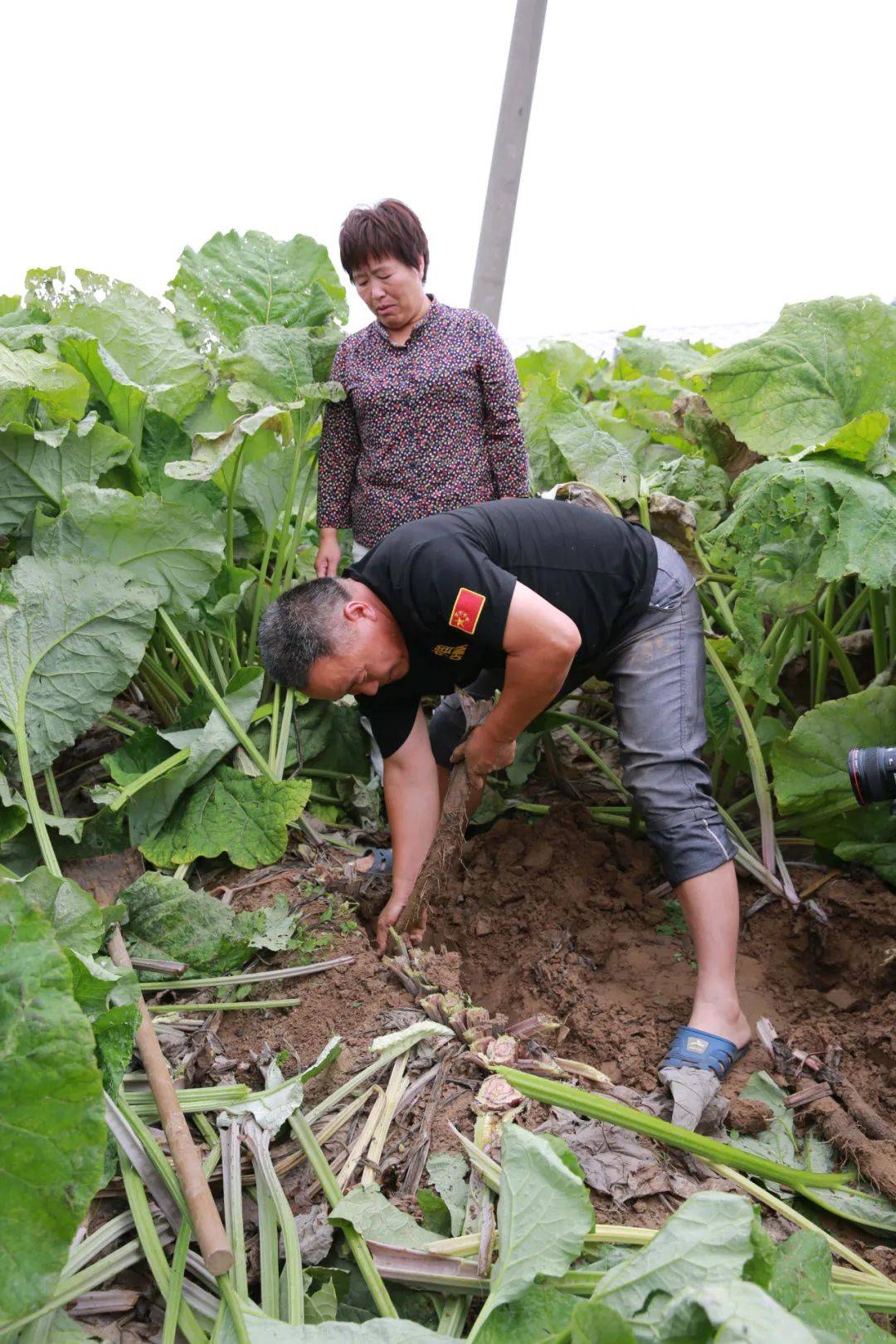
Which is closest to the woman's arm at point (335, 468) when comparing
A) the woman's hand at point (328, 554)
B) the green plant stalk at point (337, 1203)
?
the woman's hand at point (328, 554)

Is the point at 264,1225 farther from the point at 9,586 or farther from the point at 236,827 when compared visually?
the point at 9,586

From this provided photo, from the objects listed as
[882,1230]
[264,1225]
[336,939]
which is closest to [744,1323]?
A: [264,1225]

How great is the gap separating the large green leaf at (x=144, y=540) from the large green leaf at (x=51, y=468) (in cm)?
12

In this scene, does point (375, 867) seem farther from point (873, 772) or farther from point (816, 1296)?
point (816, 1296)

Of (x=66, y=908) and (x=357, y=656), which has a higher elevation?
(x=357, y=656)

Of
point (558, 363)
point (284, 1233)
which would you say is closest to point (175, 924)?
point (284, 1233)

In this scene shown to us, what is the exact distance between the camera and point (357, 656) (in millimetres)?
2080

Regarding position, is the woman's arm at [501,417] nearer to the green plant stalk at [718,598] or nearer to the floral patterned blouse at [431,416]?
the floral patterned blouse at [431,416]

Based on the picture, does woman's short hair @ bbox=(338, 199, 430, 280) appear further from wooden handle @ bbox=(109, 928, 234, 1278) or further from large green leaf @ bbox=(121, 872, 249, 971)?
wooden handle @ bbox=(109, 928, 234, 1278)

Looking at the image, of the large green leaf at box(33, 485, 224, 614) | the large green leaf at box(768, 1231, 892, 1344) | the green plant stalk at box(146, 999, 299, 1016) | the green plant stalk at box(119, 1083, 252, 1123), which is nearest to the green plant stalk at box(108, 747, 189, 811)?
the large green leaf at box(33, 485, 224, 614)

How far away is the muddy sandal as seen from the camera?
7.91 ft

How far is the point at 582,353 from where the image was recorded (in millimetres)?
3691

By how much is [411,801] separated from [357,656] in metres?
0.51

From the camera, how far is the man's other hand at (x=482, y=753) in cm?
219
